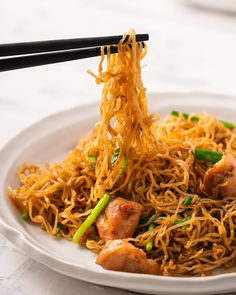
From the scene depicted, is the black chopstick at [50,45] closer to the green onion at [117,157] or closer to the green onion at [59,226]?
the green onion at [117,157]

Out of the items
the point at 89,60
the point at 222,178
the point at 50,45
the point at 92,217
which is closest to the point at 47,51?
the point at 50,45

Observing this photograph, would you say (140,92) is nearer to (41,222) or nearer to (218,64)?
(41,222)

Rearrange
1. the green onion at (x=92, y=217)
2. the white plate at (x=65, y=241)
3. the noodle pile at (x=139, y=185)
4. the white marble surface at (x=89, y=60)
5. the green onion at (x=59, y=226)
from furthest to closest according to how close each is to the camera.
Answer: the white marble surface at (x=89, y=60), the green onion at (x=59, y=226), the green onion at (x=92, y=217), the noodle pile at (x=139, y=185), the white plate at (x=65, y=241)

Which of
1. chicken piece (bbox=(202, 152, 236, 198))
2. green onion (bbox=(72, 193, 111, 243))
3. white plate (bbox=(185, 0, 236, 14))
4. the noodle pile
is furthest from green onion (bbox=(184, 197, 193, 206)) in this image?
white plate (bbox=(185, 0, 236, 14))

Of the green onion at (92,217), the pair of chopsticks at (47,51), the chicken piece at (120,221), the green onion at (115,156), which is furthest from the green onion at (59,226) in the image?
the pair of chopsticks at (47,51)

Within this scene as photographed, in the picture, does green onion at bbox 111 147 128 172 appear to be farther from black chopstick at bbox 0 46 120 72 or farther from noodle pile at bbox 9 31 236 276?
black chopstick at bbox 0 46 120 72

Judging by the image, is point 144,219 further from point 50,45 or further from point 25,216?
point 50,45

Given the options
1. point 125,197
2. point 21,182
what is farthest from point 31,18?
point 125,197
